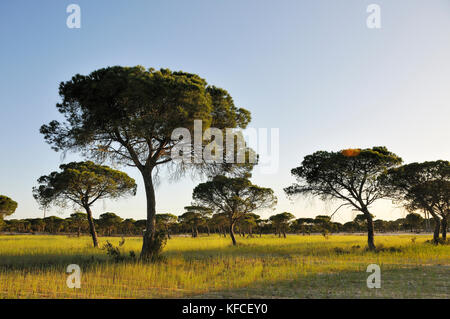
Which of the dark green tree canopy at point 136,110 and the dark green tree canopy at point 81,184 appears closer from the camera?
the dark green tree canopy at point 136,110

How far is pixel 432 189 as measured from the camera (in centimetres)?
2870

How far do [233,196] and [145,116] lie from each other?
76.8ft

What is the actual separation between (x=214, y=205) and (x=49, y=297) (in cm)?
3147

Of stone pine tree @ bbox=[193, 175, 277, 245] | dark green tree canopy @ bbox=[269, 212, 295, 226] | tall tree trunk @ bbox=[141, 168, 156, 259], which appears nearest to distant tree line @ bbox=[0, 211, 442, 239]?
dark green tree canopy @ bbox=[269, 212, 295, 226]

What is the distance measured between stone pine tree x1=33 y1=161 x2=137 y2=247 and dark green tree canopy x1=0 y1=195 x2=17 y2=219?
2804 cm

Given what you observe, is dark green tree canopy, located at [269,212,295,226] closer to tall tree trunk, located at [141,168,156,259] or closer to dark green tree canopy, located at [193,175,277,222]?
dark green tree canopy, located at [193,175,277,222]

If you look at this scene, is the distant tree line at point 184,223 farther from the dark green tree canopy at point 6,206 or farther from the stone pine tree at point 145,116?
the stone pine tree at point 145,116

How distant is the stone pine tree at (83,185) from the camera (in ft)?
97.0

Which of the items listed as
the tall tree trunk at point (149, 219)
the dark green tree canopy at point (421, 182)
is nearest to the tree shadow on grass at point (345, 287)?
the tall tree trunk at point (149, 219)

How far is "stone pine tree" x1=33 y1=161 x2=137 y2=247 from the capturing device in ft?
97.0

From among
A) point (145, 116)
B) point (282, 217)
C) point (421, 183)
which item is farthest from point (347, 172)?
point (282, 217)

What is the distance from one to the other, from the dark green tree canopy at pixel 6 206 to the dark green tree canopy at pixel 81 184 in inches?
1096
